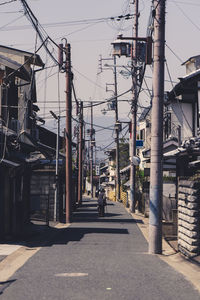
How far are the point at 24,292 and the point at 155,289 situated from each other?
8.81 feet

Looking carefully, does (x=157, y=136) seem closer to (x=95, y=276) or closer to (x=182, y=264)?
(x=182, y=264)

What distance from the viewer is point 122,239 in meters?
21.0

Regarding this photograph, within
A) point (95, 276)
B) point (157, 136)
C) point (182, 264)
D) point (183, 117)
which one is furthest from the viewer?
point (183, 117)

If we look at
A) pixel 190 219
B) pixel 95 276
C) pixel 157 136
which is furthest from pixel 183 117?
pixel 95 276

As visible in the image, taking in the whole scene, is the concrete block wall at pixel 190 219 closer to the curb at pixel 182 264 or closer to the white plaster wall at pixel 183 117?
the curb at pixel 182 264

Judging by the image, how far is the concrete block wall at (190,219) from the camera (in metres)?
14.8

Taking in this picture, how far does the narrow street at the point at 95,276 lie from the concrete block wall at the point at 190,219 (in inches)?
42.2

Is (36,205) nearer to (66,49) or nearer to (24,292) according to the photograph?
(66,49)

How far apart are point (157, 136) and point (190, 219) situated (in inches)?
120

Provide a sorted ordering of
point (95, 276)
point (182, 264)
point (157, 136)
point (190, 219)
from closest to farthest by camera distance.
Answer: point (95, 276)
point (182, 264)
point (190, 219)
point (157, 136)

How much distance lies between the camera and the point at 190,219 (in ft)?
49.9

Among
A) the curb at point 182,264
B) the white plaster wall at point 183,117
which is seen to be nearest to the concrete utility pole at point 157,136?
the curb at point 182,264

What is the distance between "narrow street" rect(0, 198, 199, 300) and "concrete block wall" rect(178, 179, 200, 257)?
1073 mm

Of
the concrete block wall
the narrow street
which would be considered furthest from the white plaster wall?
the narrow street
